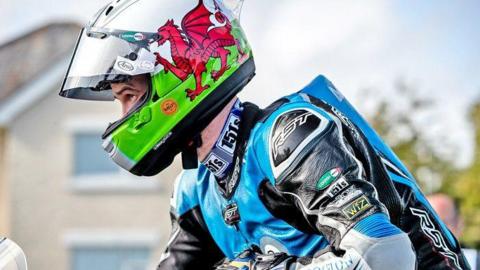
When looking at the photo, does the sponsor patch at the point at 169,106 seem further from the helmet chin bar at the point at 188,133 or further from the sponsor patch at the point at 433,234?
the sponsor patch at the point at 433,234

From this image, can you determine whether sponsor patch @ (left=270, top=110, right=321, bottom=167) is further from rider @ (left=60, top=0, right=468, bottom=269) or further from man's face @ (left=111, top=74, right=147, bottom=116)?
man's face @ (left=111, top=74, right=147, bottom=116)

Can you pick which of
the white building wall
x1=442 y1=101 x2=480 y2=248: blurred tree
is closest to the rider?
the white building wall

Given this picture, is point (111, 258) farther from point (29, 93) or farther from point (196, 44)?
point (196, 44)

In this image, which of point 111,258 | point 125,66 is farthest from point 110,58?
point 111,258

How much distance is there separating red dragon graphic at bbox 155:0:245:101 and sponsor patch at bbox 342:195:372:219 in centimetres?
80

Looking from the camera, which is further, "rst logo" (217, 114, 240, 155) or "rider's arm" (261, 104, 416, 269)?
"rst logo" (217, 114, 240, 155)

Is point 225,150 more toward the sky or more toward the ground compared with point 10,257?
more toward the sky

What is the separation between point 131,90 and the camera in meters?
3.49

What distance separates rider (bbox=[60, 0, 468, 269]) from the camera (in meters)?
3.19

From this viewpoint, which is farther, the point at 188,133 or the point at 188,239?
the point at 188,239

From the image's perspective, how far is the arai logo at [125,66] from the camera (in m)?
3.39

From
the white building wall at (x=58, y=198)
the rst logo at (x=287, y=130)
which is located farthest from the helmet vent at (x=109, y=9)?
the white building wall at (x=58, y=198)

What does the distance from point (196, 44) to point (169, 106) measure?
0.79ft

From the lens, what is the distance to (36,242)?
2764 cm
